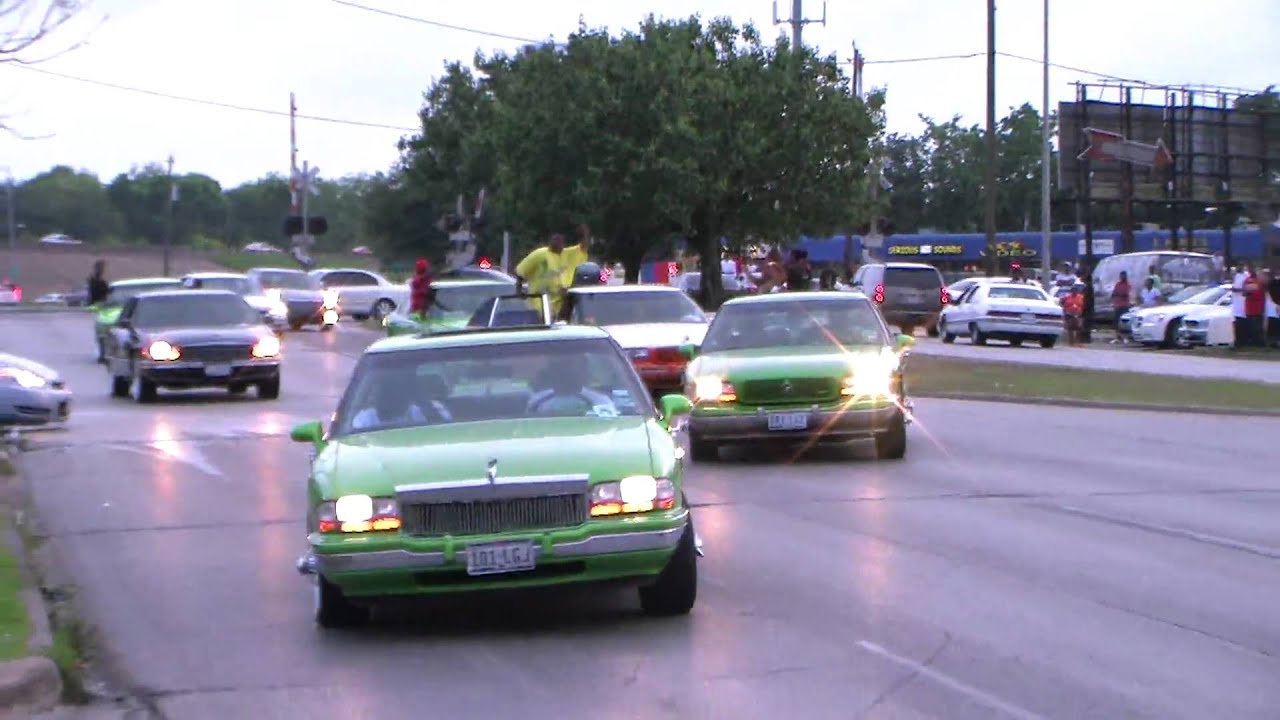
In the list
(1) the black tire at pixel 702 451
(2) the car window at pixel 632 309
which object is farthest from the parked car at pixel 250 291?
(1) the black tire at pixel 702 451

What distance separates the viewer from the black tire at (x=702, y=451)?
54.9 feet

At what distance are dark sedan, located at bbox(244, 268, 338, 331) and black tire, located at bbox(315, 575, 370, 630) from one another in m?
37.0

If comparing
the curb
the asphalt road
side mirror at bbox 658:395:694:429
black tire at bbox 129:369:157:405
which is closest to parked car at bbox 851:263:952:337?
the curb

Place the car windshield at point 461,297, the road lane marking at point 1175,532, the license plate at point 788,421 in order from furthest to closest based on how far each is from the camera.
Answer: the car windshield at point 461,297 < the license plate at point 788,421 < the road lane marking at point 1175,532

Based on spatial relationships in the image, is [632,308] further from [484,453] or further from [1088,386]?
[484,453]

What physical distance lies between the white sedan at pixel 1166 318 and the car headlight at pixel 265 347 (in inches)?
866

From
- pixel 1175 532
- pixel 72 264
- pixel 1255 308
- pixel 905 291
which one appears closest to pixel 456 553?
pixel 1175 532

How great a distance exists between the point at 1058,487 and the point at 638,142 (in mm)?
30162

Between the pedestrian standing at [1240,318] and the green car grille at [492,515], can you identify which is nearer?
the green car grille at [492,515]

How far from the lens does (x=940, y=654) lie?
840cm

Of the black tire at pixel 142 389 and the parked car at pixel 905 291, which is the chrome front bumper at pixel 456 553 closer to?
the black tire at pixel 142 389

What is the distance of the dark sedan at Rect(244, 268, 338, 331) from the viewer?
152ft

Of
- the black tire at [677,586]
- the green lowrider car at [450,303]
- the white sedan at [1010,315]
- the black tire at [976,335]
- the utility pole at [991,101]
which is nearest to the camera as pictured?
the black tire at [677,586]

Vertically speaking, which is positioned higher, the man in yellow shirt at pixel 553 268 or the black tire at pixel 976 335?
the man in yellow shirt at pixel 553 268
